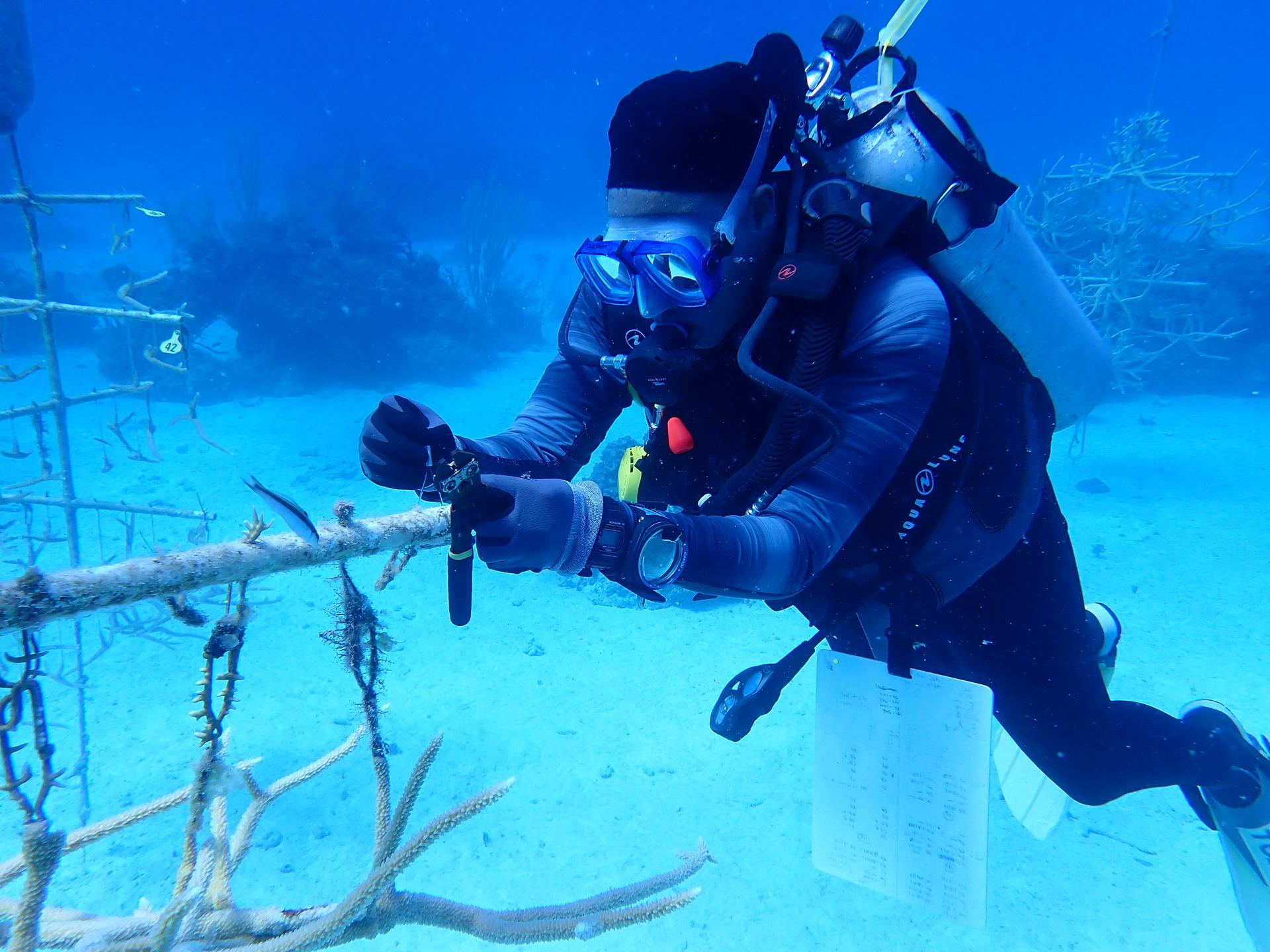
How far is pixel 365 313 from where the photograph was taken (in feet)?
49.6

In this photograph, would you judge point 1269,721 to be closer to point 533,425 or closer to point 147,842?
point 533,425

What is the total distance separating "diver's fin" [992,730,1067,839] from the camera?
331 cm

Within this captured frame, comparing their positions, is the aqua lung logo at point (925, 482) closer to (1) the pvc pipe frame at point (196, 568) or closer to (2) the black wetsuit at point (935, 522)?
(2) the black wetsuit at point (935, 522)

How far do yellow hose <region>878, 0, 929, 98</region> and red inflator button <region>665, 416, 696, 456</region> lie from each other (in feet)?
4.77

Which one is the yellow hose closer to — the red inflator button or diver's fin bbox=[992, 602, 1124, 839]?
the red inflator button

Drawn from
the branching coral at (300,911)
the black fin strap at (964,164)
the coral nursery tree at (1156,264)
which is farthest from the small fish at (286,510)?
the coral nursery tree at (1156,264)

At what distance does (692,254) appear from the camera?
201 centimetres

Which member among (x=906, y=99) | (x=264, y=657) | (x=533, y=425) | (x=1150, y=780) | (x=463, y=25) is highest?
(x=463, y=25)

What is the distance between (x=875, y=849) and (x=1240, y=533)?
817 centimetres

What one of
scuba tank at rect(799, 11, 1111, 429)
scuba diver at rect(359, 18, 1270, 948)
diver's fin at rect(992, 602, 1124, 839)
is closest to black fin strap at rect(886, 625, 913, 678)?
scuba diver at rect(359, 18, 1270, 948)

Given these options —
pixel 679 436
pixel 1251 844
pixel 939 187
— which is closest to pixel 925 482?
pixel 679 436

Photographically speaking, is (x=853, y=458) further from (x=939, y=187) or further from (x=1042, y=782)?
(x=1042, y=782)

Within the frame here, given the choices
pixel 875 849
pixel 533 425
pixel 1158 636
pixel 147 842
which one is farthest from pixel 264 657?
pixel 1158 636

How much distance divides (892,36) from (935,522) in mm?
1840
